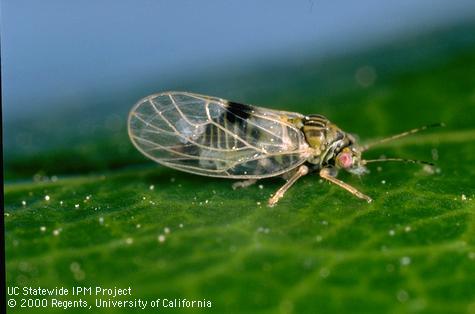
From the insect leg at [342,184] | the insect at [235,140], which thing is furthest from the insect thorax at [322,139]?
the insect leg at [342,184]

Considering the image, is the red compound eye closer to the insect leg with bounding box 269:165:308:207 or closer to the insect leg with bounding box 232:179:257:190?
the insect leg with bounding box 269:165:308:207

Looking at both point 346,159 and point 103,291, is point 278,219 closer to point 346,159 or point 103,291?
point 346,159

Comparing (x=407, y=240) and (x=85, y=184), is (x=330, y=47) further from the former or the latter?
(x=407, y=240)

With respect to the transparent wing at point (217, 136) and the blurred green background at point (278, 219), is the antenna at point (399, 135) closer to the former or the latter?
the blurred green background at point (278, 219)

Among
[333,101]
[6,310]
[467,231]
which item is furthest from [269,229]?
[333,101]

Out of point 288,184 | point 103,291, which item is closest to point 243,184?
point 288,184

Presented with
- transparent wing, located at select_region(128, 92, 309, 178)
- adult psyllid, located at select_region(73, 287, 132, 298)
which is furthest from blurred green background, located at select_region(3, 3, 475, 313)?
transparent wing, located at select_region(128, 92, 309, 178)
